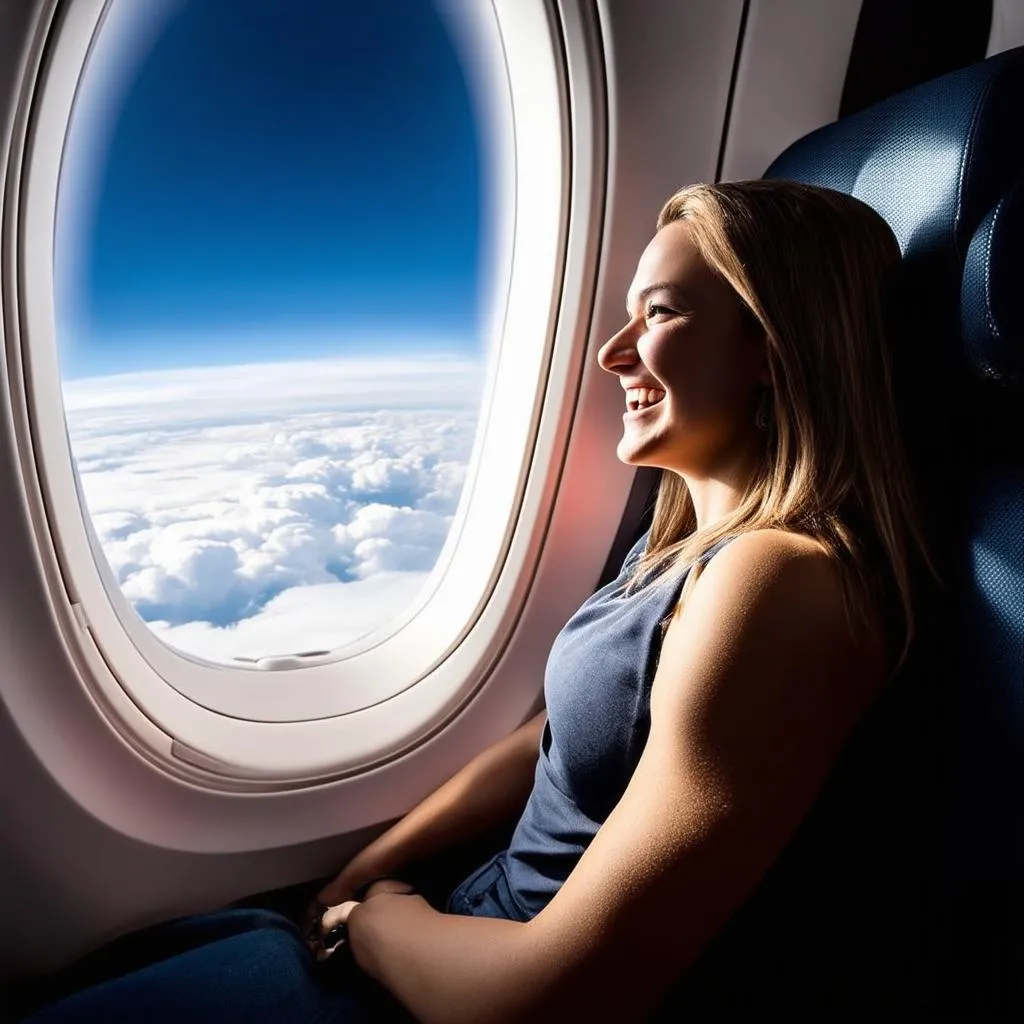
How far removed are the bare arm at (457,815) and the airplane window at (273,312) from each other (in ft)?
1.18

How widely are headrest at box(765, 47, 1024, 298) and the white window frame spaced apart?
0.48m

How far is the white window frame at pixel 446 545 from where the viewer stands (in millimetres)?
1220

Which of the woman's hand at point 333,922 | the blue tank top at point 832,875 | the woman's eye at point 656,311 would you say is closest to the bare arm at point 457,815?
the woman's hand at point 333,922

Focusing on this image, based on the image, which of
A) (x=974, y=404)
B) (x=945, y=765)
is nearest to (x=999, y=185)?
(x=974, y=404)

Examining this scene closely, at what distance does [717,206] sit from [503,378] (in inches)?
25.2

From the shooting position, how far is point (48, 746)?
1.23 meters

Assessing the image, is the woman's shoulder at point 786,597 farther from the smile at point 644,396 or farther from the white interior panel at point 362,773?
the white interior panel at point 362,773

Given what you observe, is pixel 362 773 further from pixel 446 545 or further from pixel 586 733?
pixel 586 733

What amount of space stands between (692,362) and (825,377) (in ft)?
0.54

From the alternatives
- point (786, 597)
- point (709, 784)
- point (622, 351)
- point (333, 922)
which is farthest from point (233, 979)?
point (622, 351)

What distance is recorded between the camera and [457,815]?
1.46 m

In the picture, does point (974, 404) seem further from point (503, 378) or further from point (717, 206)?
point (503, 378)

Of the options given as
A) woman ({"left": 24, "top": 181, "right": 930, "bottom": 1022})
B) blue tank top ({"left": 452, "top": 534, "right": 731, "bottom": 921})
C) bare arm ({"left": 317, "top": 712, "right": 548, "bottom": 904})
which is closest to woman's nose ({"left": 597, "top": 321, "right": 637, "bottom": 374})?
woman ({"left": 24, "top": 181, "right": 930, "bottom": 1022})

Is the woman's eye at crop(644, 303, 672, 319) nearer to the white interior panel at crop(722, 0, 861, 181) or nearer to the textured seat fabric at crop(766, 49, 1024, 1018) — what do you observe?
the textured seat fabric at crop(766, 49, 1024, 1018)
